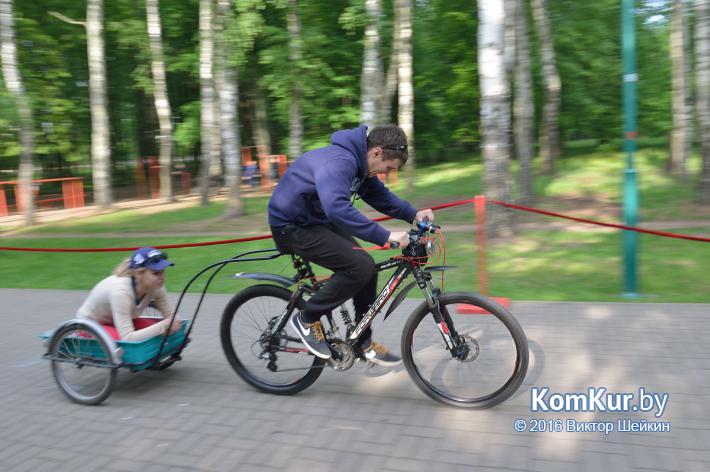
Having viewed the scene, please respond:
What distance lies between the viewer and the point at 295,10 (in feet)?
59.6

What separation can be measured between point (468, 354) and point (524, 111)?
10.2 metres

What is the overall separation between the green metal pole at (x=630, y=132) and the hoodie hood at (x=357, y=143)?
3.86 m

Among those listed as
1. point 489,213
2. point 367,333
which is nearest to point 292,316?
point 367,333

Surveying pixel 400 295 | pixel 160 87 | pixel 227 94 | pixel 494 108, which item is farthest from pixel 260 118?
pixel 400 295

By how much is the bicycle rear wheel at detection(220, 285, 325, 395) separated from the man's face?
1114mm

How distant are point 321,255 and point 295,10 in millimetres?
15544

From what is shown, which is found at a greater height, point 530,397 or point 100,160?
point 100,160

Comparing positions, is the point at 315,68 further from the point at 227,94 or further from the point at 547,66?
the point at 547,66

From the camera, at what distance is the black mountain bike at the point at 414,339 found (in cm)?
402

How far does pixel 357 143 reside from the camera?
4051 millimetres

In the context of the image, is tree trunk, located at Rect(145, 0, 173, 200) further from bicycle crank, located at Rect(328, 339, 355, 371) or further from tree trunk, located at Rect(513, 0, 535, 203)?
bicycle crank, located at Rect(328, 339, 355, 371)

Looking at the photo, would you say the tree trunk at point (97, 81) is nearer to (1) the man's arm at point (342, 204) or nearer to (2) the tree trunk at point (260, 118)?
(2) the tree trunk at point (260, 118)

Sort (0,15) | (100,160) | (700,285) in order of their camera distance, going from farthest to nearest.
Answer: (100,160)
(0,15)
(700,285)

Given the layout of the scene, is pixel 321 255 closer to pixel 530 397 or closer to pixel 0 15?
Answer: pixel 530 397
